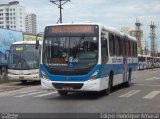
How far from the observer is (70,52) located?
1692 centimetres

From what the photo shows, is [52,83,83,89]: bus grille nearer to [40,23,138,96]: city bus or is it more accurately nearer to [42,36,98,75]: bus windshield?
[40,23,138,96]: city bus

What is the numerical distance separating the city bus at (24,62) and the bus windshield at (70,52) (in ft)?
36.6

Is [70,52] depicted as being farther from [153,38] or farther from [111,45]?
[153,38]

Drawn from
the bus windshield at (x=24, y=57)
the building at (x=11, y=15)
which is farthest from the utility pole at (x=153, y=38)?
the bus windshield at (x=24, y=57)

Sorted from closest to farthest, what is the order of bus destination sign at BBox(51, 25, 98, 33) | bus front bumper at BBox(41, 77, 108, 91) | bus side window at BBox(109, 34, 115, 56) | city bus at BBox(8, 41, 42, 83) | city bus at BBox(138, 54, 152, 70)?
1. bus front bumper at BBox(41, 77, 108, 91)
2. bus destination sign at BBox(51, 25, 98, 33)
3. bus side window at BBox(109, 34, 115, 56)
4. city bus at BBox(8, 41, 42, 83)
5. city bus at BBox(138, 54, 152, 70)

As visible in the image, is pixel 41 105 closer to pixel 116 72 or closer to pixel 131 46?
pixel 116 72

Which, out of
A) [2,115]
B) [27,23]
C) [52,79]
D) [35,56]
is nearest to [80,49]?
[52,79]

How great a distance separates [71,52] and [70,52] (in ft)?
0.14

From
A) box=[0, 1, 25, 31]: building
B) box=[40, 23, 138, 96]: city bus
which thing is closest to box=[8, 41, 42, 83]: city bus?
box=[40, 23, 138, 96]: city bus

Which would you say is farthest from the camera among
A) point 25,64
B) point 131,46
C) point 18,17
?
point 18,17

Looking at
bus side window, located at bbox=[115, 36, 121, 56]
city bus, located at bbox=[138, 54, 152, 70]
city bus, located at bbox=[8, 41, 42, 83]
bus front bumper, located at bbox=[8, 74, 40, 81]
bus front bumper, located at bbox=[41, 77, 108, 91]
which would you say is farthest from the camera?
city bus, located at bbox=[138, 54, 152, 70]

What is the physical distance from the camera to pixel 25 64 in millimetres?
28609

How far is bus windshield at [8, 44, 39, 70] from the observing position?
2861 cm

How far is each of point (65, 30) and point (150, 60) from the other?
243 feet
